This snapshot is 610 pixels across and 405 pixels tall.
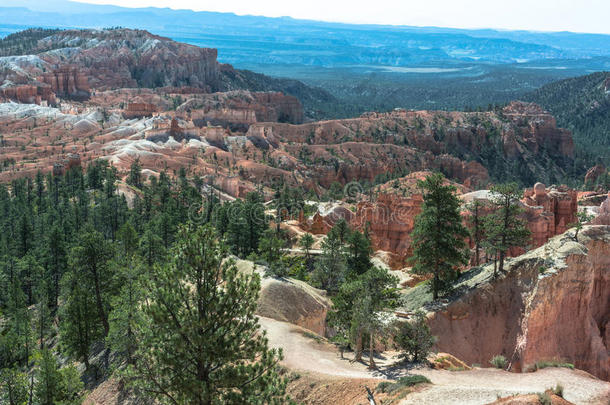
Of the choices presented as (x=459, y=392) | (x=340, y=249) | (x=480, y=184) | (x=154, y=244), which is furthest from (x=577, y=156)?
(x=459, y=392)

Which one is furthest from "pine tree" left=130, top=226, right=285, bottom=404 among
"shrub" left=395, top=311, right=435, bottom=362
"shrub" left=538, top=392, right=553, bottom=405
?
"shrub" left=395, top=311, right=435, bottom=362

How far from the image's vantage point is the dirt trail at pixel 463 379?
21.9m

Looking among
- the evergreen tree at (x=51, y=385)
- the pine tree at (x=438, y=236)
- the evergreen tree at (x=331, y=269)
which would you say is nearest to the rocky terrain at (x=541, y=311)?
the pine tree at (x=438, y=236)

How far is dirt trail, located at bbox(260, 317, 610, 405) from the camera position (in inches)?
864

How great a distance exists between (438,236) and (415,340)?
1038 cm

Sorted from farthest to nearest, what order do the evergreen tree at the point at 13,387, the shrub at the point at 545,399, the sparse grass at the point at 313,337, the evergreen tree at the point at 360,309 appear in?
1. the sparse grass at the point at 313,337
2. the evergreen tree at the point at 13,387
3. the evergreen tree at the point at 360,309
4. the shrub at the point at 545,399

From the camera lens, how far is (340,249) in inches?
2007

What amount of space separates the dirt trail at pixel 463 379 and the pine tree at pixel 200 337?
5848mm

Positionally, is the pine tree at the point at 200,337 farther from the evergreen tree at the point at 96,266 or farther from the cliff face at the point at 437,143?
the cliff face at the point at 437,143

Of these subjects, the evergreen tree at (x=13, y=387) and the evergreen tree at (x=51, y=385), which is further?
the evergreen tree at (x=13, y=387)

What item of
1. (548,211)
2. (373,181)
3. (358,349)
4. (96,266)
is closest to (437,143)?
(373,181)

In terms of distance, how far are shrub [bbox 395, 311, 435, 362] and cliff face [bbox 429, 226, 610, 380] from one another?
6632 millimetres

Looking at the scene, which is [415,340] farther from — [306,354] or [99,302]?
[99,302]

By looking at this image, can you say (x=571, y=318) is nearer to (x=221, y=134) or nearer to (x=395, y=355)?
(x=395, y=355)
